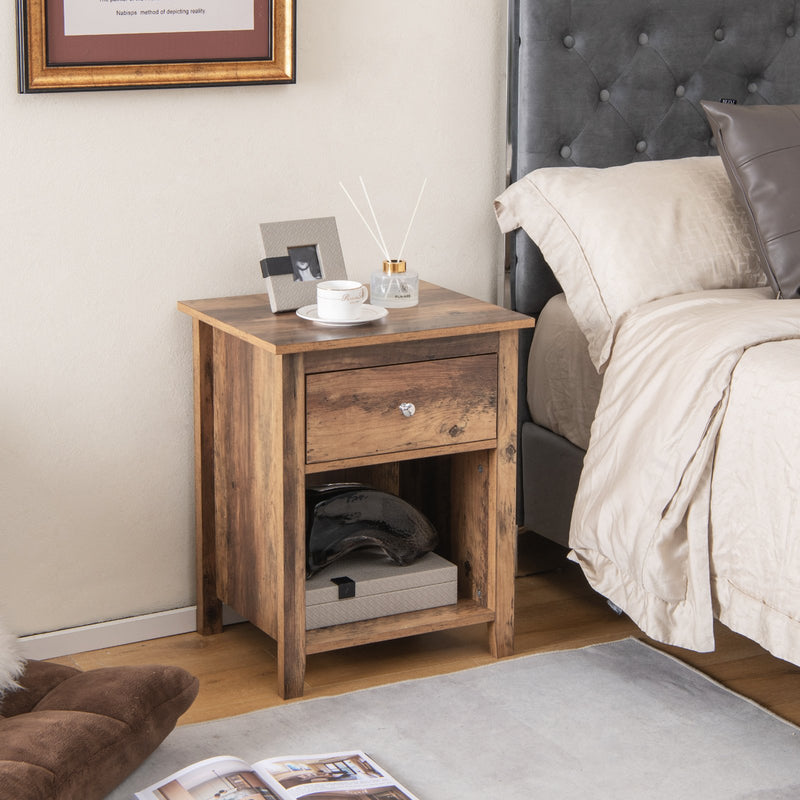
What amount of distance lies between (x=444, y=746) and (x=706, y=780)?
0.41 m

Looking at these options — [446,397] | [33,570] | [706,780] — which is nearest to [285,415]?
[446,397]

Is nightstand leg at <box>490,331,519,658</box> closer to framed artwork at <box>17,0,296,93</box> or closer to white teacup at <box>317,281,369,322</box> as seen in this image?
white teacup at <box>317,281,369,322</box>

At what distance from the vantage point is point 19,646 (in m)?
1.99

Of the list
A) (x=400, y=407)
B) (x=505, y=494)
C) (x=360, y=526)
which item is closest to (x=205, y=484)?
(x=360, y=526)

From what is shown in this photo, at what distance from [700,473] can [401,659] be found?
2.27ft

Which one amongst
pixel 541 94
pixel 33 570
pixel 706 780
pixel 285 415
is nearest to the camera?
pixel 706 780

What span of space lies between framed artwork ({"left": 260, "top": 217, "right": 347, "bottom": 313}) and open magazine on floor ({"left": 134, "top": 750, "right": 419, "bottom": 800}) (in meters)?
0.79

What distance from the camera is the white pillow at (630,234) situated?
2.33m

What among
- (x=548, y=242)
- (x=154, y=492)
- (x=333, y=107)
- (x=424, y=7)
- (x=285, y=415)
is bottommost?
(x=154, y=492)

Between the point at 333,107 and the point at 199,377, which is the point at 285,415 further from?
the point at 333,107

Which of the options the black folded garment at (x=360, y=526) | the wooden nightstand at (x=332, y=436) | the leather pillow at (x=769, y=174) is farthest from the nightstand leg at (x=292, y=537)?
the leather pillow at (x=769, y=174)

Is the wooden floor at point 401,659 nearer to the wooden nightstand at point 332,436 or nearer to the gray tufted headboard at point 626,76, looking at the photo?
the wooden nightstand at point 332,436

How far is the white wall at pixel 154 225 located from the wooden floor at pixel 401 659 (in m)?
0.12

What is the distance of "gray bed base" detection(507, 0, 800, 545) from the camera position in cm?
251
